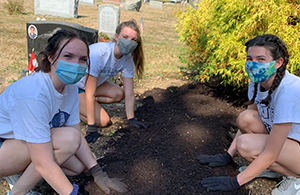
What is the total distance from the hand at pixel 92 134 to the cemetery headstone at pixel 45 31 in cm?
198

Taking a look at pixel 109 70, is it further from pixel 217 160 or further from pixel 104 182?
pixel 217 160

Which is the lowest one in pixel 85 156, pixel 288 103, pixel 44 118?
pixel 85 156

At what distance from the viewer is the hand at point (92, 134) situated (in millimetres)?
2914

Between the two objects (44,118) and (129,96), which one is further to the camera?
(129,96)

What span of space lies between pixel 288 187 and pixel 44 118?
2141mm

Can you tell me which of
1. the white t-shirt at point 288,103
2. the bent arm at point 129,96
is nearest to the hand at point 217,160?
the white t-shirt at point 288,103

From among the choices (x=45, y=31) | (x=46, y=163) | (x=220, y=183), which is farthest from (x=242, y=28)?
(x=45, y=31)

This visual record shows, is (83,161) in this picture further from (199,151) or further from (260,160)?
(260,160)

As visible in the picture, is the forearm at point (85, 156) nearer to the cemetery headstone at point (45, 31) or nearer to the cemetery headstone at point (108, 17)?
the cemetery headstone at point (45, 31)

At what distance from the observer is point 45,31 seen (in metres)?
4.39

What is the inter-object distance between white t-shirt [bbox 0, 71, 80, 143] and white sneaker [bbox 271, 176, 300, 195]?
6.71ft

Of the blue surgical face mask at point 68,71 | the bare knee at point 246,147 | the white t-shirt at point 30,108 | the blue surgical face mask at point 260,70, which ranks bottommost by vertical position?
the bare knee at point 246,147

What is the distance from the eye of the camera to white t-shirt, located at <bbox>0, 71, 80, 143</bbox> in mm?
1550

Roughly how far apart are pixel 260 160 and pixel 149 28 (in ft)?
34.7
